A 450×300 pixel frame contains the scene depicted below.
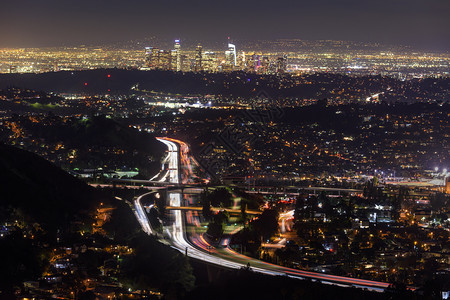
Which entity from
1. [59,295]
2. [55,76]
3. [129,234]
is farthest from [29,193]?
[55,76]

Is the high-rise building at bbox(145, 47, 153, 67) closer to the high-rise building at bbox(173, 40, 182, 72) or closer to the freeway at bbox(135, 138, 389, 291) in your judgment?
the high-rise building at bbox(173, 40, 182, 72)

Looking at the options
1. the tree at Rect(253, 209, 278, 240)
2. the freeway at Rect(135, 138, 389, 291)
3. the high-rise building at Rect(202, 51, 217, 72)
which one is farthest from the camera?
the high-rise building at Rect(202, 51, 217, 72)

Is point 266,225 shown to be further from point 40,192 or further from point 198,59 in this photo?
point 198,59

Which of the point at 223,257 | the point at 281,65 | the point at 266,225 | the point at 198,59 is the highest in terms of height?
the point at 198,59

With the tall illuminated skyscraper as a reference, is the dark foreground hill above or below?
below

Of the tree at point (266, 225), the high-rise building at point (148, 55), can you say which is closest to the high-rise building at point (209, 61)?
the high-rise building at point (148, 55)

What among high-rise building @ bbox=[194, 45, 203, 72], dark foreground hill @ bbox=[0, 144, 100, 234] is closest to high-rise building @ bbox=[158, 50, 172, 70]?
high-rise building @ bbox=[194, 45, 203, 72]

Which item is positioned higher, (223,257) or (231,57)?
(231,57)

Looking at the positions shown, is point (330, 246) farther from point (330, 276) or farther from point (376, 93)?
point (376, 93)

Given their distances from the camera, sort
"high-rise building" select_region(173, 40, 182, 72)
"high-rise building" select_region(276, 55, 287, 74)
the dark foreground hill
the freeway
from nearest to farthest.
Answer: the freeway < the dark foreground hill < "high-rise building" select_region(276, 55, 287, 74) < "high-rise building" select_region(173, 40, 182, 72)

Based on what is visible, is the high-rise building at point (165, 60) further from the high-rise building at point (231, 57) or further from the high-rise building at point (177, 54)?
the high-rise building at point (231, 57)

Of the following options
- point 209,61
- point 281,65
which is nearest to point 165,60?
point 209,61
